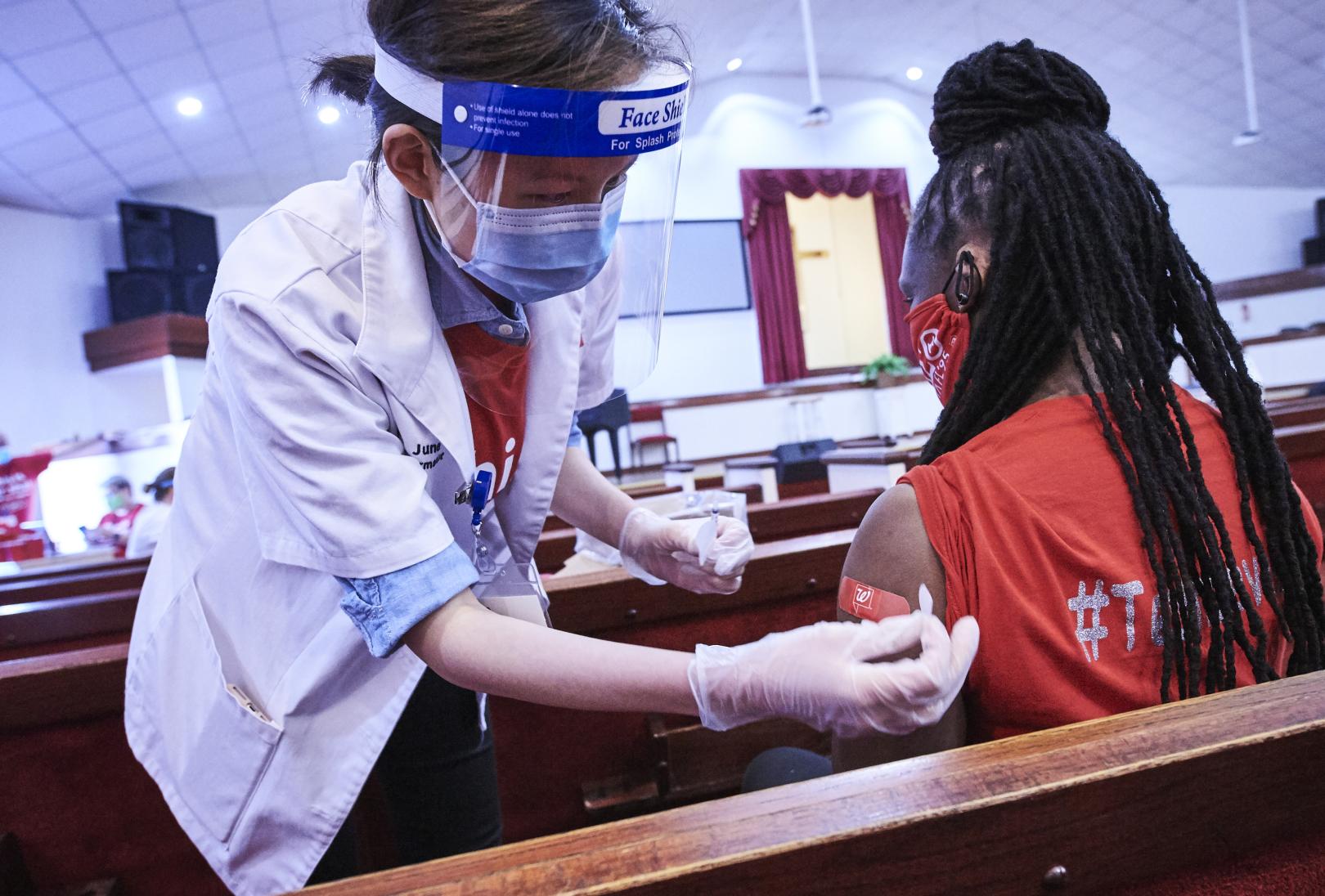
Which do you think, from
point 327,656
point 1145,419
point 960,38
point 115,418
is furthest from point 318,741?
point 960,38

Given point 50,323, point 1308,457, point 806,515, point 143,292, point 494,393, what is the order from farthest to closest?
point 143,292
point 50,323
point 806,515
point 1308,457
point 494,393

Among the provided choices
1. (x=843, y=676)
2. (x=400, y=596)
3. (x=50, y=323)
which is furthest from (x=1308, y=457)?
(x=50, y=323)

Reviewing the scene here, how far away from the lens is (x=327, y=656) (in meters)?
0.88

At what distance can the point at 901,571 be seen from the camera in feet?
2.54

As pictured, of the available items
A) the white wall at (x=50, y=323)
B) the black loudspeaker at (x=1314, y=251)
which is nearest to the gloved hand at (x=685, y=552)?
the white wall at (x=50, y=323)

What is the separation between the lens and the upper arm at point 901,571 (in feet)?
2.52

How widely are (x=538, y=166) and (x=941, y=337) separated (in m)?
0.49

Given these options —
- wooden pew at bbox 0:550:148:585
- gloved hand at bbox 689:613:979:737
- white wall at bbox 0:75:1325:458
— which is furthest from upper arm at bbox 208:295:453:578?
white wall at bbox 0:75:1325:458

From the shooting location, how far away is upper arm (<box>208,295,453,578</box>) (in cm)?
75

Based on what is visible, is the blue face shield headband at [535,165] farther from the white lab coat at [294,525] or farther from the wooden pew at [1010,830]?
the wooden pew at [1010,830]

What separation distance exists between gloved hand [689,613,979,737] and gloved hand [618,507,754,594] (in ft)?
0.94

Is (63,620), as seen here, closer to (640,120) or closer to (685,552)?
(685,552)

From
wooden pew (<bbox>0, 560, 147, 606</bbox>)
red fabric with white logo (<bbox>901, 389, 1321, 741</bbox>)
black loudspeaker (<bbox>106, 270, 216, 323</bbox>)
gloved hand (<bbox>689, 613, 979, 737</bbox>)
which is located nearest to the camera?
gloved hand (<bbox>689, 613, 979, 737</bbox>)

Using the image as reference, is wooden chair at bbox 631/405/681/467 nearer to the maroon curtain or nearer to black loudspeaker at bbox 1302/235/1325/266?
the maroon curtain
